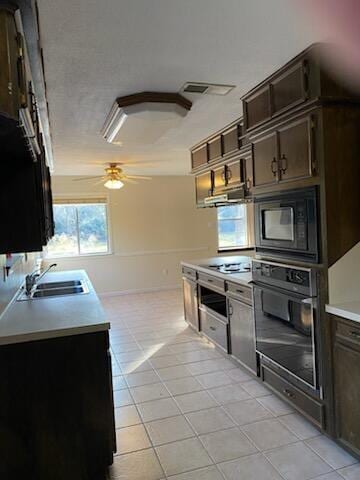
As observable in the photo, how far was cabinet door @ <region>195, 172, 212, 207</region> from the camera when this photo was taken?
14.7 feet

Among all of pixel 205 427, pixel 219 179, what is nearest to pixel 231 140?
pixel 219 179

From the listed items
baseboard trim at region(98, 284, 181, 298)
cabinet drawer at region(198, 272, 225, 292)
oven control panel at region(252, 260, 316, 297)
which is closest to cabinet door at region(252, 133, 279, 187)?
oven control panel at region(252, 260, 316, 297)

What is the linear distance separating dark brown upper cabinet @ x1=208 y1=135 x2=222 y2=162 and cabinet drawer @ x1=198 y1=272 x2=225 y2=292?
1345 millimetres

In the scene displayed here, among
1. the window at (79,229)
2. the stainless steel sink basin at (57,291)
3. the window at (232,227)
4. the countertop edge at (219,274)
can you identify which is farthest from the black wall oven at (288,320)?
the window at (232,227)

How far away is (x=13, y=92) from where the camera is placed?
1.18m

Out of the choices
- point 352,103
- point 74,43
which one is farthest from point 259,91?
point 74,43

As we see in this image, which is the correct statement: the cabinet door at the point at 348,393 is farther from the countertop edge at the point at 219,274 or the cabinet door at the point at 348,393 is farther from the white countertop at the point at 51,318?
the white countertop at the point at 51,318

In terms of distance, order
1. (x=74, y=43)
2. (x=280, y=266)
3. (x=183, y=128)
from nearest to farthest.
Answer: (x=74, y=43)
(x=280, y=266)
(x=183, y=128)

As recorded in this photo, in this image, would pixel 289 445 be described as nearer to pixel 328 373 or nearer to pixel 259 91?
pixel 328 373

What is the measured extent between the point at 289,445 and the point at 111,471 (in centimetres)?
111

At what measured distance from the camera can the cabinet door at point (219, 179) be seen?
406cm

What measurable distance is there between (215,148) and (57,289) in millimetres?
2296

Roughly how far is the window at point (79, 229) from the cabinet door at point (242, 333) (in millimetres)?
4392

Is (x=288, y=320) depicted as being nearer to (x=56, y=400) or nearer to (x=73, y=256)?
(x=56, y=400)
